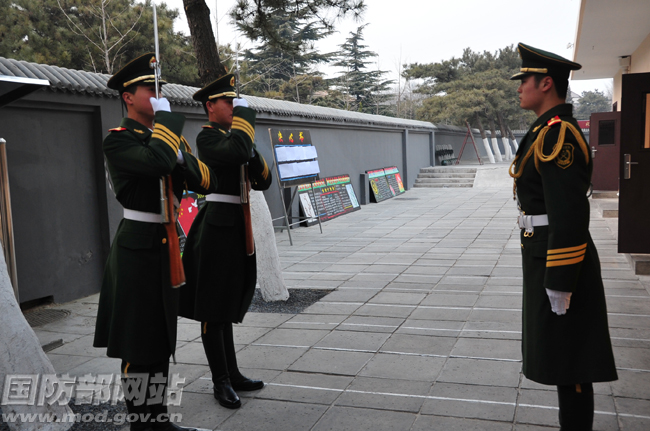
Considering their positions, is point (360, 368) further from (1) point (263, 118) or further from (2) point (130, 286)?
(1) point (263, 118)

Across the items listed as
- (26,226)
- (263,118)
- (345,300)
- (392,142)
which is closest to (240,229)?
(345,300)

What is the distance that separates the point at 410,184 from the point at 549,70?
61.4 feet

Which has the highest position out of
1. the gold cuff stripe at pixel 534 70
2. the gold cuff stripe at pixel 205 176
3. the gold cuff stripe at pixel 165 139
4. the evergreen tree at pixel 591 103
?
the evergreen tree at pixel 591 103

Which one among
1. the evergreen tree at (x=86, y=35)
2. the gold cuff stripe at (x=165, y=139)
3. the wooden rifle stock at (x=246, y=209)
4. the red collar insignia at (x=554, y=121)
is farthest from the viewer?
the evergreen tree at (x=86, y=35)

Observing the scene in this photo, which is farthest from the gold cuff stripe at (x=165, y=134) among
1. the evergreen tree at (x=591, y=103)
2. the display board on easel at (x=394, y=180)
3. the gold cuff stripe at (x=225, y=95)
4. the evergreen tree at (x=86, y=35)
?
the evergreen tree at (x=591, y=103)

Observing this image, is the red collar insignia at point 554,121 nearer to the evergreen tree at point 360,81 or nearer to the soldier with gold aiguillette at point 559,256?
the soldier with gold aiguillette at point 559,256

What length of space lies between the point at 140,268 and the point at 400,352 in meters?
2.17

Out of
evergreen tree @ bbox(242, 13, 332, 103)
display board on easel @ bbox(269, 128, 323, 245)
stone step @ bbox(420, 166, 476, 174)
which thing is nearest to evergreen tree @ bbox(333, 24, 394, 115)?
evergreen tree @ bbox(242, 13, 332, 103)

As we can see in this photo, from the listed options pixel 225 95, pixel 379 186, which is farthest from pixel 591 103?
pixel 225 95

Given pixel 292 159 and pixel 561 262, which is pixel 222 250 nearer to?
pixel 561 262

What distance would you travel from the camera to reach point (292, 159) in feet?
34.7

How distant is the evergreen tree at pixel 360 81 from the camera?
4064cm

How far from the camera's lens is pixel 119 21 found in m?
→ 20.3

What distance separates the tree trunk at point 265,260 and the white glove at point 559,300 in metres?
3.66
